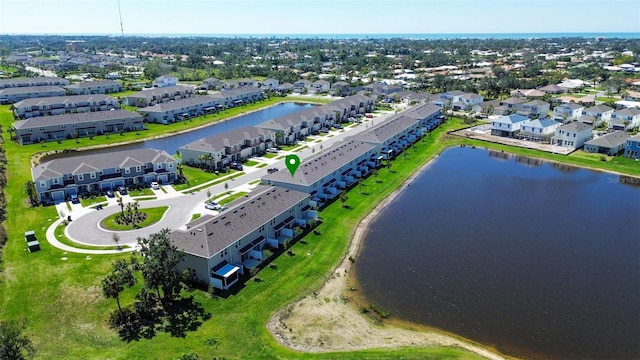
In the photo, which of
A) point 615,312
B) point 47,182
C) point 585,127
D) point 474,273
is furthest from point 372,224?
point 585,127

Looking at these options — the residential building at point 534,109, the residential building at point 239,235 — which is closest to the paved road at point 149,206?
the residential building at point 239,235

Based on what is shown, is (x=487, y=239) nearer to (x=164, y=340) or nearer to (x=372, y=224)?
(x=372, y=224)

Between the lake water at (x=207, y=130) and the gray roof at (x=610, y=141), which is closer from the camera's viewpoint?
the gray roof at (x=610, y=141)

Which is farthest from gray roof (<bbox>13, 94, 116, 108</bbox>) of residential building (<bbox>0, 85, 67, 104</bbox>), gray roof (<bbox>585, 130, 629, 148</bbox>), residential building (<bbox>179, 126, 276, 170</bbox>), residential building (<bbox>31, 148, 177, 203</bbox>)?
gray roof (<bbox>585, 130, 629, 148</bbox>)

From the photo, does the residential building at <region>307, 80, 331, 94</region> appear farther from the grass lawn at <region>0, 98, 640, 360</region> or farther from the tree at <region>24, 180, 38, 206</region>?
the tree at <region>24, 180, 38, 206</region>

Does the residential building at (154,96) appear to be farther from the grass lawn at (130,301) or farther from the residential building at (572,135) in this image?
the residential building at (572,135)

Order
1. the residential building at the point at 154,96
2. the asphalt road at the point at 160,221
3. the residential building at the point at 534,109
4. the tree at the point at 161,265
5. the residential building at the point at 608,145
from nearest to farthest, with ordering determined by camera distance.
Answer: the tree at the point at 161,265 < the asphalt road at the point at 160,221 < the residential building at the point at 608,145 < the residential building at the point at 534,109 < the residential building at the point at 154,96
